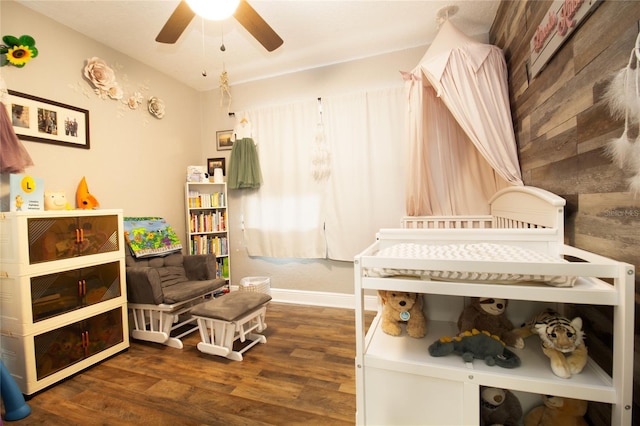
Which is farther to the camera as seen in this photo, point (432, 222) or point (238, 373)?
point (432, 222)

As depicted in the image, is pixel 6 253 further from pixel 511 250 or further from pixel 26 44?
pixel 511 250

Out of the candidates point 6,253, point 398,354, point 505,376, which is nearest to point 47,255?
point 6,253

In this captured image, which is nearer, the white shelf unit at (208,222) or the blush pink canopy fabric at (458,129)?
the blush pink canopy fabric at (458,129)

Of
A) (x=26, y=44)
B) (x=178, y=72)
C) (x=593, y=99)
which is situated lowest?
(x=593, y=99)

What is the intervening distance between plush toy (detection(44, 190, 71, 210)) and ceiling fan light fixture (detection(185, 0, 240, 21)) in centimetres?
161

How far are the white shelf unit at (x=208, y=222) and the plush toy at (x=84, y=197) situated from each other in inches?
36.7

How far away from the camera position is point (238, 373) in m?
1.77

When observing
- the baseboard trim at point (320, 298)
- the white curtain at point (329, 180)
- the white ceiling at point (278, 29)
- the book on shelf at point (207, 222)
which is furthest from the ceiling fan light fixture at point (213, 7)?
the baseboard trim at point (320, 298)

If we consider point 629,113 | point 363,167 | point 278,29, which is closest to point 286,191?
point 363,167

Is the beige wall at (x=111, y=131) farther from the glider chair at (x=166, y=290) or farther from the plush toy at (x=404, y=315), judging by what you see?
the plush toy at (x=404, y=315)

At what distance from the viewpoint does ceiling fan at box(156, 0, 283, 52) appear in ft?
4.84

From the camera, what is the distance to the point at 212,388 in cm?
163

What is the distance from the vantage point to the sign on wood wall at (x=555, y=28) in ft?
3.43

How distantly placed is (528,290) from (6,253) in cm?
264
